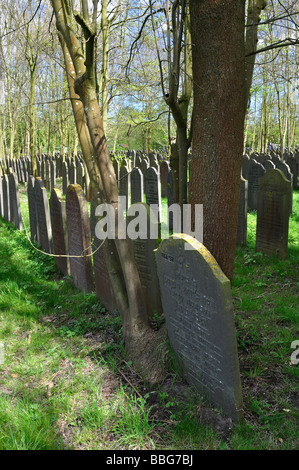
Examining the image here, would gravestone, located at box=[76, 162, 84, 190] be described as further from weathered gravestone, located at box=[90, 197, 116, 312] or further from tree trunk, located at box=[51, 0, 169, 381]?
tree trunk, located at box=[51, 0, 169, 381]

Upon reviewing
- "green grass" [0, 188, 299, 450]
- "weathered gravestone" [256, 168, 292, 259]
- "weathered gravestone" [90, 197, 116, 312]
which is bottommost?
"green grass" [0, 188, 299, 450]

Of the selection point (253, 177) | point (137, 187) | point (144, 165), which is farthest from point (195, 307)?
point (144, 165)

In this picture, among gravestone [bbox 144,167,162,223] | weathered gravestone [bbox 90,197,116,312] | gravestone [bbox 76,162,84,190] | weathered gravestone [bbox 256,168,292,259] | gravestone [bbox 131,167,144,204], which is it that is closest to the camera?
weathered gravestone [bbox 90,197,116,312]

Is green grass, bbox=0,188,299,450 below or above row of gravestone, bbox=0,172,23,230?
below

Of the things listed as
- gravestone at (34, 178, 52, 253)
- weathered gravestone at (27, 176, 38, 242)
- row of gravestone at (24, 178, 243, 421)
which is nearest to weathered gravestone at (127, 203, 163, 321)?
row of gravestone at (24, 178, 243, 421)

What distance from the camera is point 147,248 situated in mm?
3547

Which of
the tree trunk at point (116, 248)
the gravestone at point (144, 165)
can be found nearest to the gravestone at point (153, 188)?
the tree trunk at point (116, 248)

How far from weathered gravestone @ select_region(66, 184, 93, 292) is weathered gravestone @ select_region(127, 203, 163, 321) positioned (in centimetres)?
98

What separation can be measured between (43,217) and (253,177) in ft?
16.7

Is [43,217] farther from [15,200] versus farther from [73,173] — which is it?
[73,173]

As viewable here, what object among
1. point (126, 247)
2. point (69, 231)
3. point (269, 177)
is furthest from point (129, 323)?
point (269, 177)

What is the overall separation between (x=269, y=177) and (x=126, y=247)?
11.0 feet

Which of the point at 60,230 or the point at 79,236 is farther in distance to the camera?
the point at 60,230

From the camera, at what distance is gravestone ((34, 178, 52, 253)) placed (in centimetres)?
619
